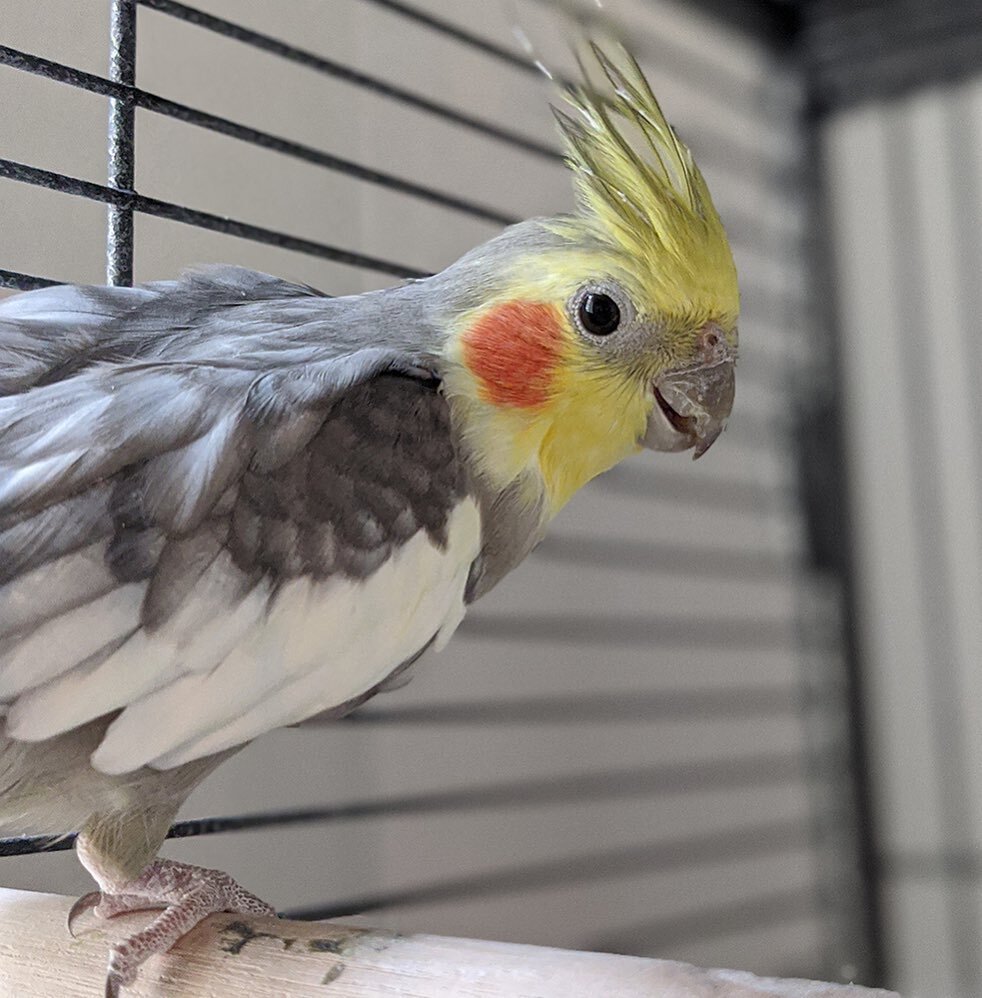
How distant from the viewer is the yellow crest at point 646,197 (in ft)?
2.73

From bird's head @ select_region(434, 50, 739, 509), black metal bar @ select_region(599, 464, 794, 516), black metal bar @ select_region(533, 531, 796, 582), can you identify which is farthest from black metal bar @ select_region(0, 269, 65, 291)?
black metal bar @ select_region(599, 464, 794, 516)

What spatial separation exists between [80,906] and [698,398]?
57 cm

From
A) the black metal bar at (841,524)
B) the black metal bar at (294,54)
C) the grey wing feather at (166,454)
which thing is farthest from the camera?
the black metal bar at (841,524)

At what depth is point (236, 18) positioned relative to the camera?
129 cm

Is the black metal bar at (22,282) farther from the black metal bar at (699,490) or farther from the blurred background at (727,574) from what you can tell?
the black metal bar at (699,490)

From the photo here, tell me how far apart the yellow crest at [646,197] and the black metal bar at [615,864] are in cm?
77

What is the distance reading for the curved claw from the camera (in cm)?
72

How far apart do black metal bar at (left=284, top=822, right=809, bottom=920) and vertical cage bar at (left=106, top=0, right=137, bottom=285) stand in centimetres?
74

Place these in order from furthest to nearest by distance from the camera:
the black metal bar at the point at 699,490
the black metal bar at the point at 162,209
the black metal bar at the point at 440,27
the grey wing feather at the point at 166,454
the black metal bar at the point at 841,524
→ the black metal bar at the point at 841,524 → the black metal bar at the point at 699,490 → the black metal bar at the point at 440,27 → the black metal bar at the point at 162,209 → the grey wing feather at the point at 166,454

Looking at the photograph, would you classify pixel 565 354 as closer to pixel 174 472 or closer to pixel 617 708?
pixel 174 472

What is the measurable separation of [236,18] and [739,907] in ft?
5.75

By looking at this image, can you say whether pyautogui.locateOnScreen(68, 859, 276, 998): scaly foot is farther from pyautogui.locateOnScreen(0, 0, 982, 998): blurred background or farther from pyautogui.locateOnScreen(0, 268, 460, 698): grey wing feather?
pyautogui.locateOnScreen(0, 0, 982, 998): blurred background

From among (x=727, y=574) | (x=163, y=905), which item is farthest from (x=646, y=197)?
(x=727, y=574)

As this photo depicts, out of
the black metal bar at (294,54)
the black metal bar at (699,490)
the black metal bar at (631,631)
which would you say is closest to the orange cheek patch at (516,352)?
the black metal bar at (294,54)
